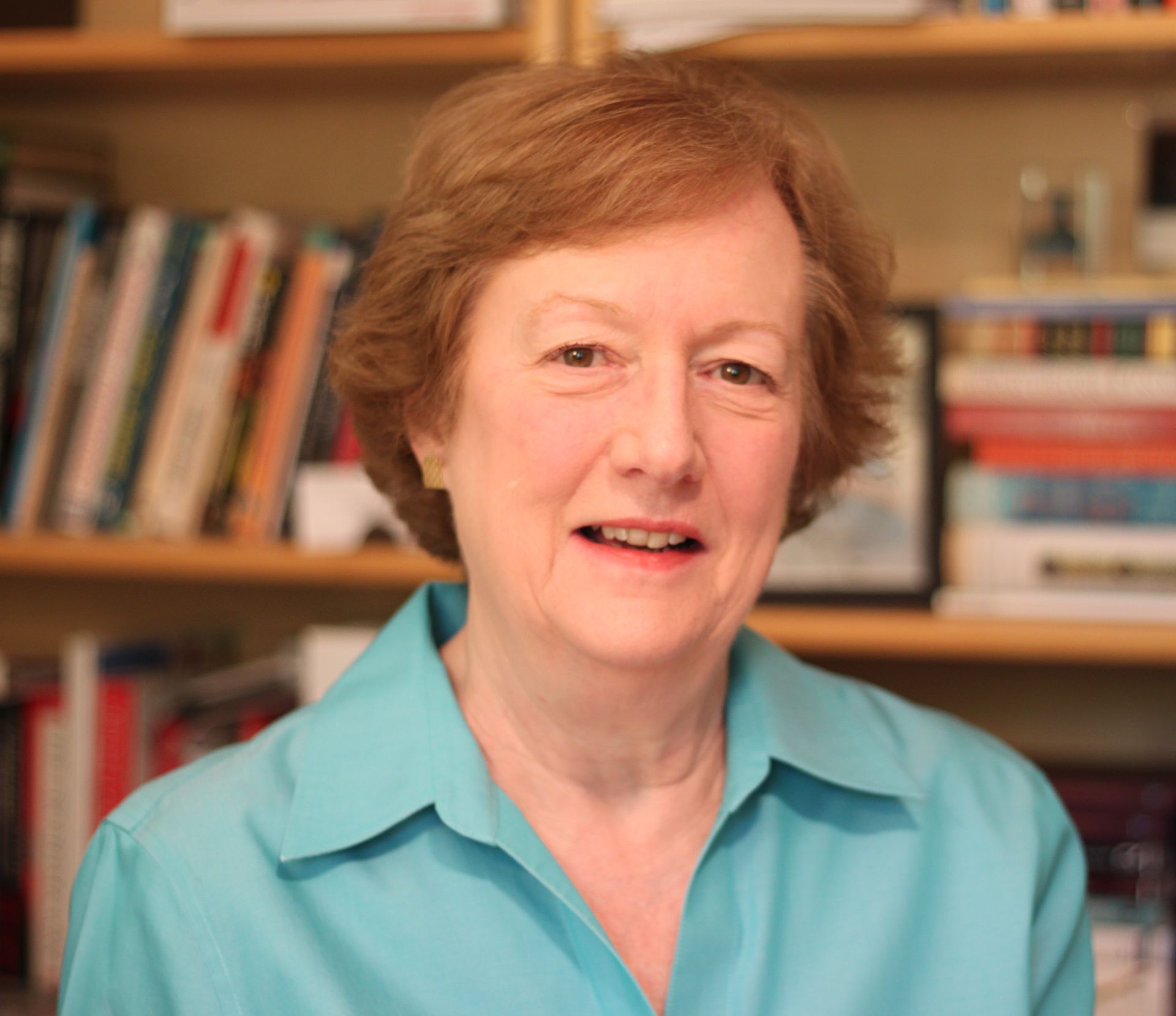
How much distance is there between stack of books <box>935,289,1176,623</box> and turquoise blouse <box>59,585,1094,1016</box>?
368 millimetres

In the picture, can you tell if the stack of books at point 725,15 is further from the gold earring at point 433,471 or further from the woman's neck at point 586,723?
the woman's neck at point 586,723

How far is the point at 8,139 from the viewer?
1620 mm

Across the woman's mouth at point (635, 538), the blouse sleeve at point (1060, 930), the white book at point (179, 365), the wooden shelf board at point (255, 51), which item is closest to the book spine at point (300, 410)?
the white book at point (179, 365)

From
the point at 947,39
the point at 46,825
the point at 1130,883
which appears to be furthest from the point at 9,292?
the point at 1130,883

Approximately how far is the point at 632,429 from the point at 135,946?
0.50 metres

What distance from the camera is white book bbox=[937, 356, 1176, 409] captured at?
137 cm

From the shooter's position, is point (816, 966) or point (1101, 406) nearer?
point (816, 966)

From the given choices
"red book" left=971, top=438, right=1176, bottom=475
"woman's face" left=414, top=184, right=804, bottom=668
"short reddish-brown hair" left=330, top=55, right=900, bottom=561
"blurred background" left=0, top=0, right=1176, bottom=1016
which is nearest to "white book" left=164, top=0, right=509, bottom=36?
"blurred background" left=0, top=0, right=1176, bottom=1016

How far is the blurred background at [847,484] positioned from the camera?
1.38 metres

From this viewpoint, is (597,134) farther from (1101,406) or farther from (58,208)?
(58,208)

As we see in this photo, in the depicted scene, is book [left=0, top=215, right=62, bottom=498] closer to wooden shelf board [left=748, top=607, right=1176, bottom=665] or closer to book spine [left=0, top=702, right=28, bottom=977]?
book spine [left=0, top=702, right=28, bottom=977]

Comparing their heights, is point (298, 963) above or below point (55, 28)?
below

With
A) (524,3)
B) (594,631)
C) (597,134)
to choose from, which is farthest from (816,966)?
(524,3)

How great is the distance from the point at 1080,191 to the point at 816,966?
3.25ft
